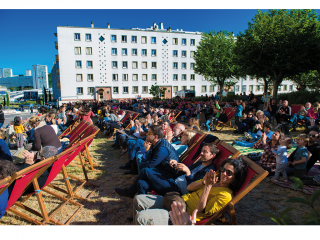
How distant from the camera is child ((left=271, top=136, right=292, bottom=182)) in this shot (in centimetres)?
388

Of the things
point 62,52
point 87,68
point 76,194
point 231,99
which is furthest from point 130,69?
point 76,194

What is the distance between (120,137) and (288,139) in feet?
14.3

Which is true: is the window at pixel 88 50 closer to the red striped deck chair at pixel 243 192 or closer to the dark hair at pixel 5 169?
the dark hair at pixel 5 169

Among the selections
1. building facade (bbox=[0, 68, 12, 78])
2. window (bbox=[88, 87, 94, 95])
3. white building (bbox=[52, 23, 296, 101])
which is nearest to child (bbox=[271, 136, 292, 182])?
white building (bbox=[52, 23, 296, 101])

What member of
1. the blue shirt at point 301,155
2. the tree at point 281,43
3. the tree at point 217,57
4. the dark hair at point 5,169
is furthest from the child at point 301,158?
the tree at point 217,57

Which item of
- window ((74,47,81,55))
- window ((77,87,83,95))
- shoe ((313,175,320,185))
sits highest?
window ((74,47,81,55))

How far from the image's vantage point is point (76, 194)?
3.59 m

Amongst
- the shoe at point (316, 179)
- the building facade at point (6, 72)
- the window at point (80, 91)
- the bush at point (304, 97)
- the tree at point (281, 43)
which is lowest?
the shoe at point (316, 179)

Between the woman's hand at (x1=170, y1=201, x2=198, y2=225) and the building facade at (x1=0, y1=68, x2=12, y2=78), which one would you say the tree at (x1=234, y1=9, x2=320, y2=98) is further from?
the building facade at (x1=0, y1=68, x2=12, y2=78)

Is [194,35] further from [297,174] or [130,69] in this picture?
[297,174]

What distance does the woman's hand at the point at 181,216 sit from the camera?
74.9 inches

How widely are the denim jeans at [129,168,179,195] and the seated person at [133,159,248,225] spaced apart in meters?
0.22

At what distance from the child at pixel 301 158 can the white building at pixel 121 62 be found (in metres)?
38.2

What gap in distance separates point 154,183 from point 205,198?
83cm
